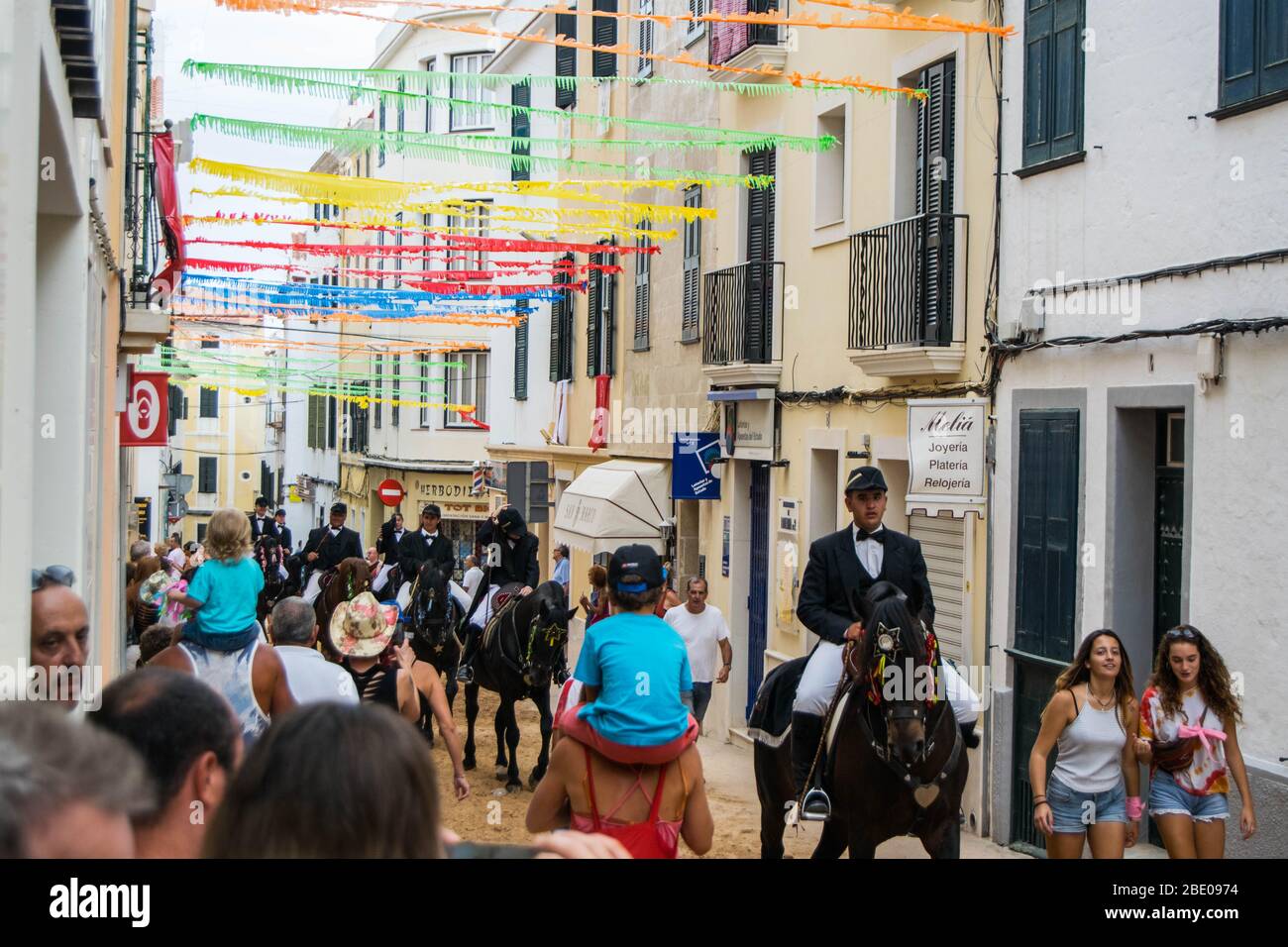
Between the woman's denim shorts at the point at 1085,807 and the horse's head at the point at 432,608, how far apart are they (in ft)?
27.6

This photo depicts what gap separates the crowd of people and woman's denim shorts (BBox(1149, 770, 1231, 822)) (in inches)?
0.4

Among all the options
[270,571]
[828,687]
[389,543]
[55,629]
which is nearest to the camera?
[55,629]

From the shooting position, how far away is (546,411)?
1149 inches

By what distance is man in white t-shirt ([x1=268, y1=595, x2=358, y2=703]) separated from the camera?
7266 millimetres

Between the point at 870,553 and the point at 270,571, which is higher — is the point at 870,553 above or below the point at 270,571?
above

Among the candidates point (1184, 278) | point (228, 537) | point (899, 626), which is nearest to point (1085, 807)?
point (899, 626)

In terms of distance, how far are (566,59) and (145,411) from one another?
45.9ft

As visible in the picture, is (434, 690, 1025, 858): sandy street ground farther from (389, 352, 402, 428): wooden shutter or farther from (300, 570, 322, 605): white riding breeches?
(389, 352, 402, 428): wooden shutter

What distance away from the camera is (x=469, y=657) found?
16000mm

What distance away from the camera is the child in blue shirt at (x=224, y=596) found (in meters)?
7.70

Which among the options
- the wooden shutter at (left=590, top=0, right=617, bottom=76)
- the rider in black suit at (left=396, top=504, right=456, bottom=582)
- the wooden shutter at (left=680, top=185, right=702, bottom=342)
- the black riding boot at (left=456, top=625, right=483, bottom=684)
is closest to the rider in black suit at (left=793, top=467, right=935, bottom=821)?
the black riding boot at (left=456, top=625, right=483, bottom=684)

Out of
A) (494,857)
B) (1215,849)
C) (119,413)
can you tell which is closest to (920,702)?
(1215,849)

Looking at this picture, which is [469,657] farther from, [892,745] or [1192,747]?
[1192,747]
